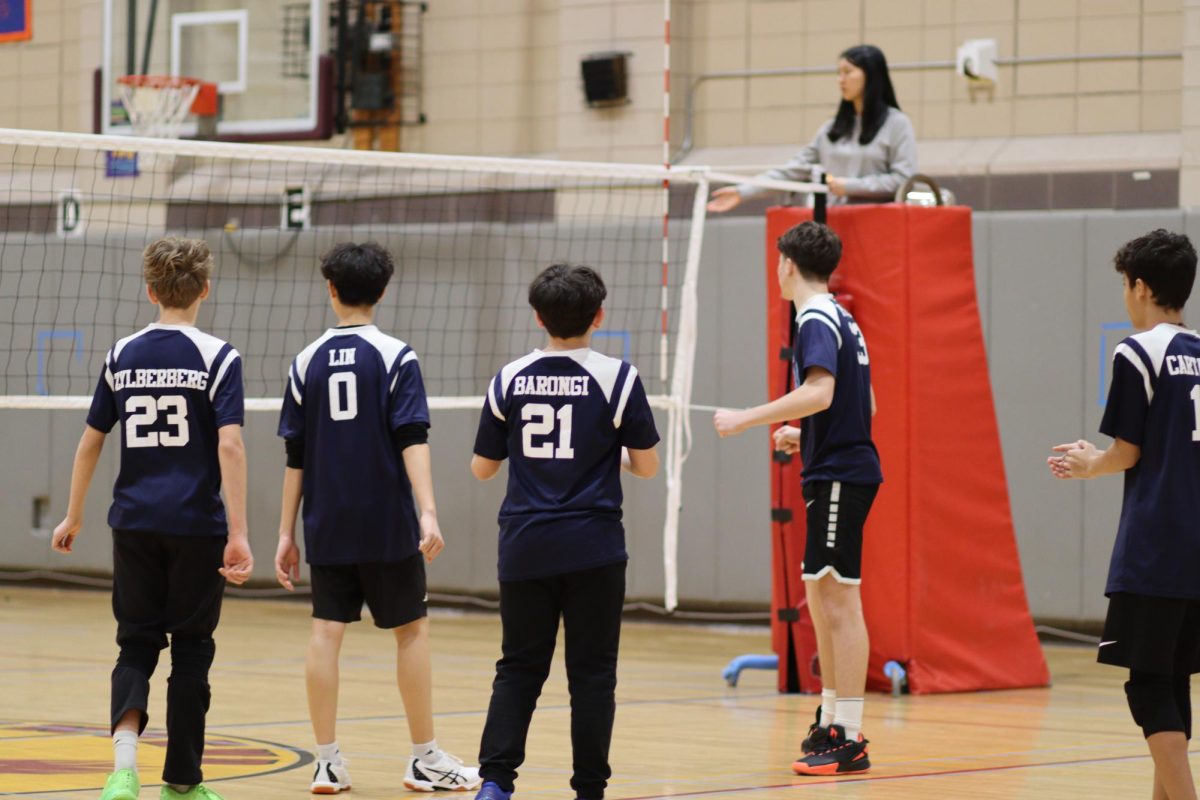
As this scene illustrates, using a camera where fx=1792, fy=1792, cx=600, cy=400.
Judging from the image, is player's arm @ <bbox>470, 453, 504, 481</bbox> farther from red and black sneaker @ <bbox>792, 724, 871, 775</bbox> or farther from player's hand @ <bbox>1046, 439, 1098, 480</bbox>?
red and black sneaker @ <bbox>792, 724, 871, 775</bbox>

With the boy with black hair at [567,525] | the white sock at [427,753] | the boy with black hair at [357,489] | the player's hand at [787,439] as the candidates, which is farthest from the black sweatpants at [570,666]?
the player's hand at [787,439]

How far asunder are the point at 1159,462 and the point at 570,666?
1498 mm

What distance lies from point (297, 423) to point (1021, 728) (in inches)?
122

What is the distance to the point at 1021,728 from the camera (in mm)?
6609

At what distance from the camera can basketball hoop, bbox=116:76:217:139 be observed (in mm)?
12328

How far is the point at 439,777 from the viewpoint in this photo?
5.11 m

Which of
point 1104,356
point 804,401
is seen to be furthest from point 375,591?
point 1104,356

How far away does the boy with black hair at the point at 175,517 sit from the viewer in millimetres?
4555

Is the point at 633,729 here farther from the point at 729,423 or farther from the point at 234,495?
the point at 234,495

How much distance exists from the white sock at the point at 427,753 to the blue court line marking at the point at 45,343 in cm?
771

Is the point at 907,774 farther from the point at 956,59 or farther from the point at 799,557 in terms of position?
the point at 956,59

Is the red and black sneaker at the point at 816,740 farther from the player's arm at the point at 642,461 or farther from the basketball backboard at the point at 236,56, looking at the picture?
the basketball backboard at the point at 236,56

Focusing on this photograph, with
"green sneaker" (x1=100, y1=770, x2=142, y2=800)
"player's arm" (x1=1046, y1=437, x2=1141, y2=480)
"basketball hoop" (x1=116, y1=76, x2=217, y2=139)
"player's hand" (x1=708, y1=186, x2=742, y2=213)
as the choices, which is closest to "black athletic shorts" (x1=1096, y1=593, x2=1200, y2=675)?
"player's arm" (x1=1046, y1=437, x2=1141, y2=480)

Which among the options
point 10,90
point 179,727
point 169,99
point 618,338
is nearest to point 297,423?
point 179,727
